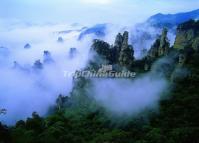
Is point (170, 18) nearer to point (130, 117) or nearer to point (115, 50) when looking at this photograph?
point (115, 50)

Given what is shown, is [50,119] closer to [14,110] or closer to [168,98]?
[168,98]

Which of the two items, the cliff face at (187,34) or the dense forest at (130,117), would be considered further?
the cliff face at (187,34)

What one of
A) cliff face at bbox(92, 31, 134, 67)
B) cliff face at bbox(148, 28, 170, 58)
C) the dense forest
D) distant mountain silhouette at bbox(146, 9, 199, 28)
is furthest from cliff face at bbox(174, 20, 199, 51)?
distant mountain silhouette at bbox(146, 9, 199, 28)

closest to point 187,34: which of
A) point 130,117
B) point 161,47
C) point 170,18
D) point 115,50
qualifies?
point 161,47

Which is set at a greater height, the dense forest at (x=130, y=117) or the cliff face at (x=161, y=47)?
the cliff face at (x=161, y=47)

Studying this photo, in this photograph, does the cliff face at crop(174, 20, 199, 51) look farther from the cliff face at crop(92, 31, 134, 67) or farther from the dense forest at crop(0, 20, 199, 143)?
the cliff face at crop(92, 31, 134, 67)

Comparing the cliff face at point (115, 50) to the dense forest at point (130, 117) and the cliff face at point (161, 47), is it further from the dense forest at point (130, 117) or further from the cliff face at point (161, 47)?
the cliff face at point (161, 47)

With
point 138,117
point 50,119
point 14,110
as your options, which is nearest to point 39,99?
point 14,110

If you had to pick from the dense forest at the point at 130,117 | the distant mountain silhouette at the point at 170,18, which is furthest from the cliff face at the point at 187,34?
the distant mountain silhouette at the point at 170,18
